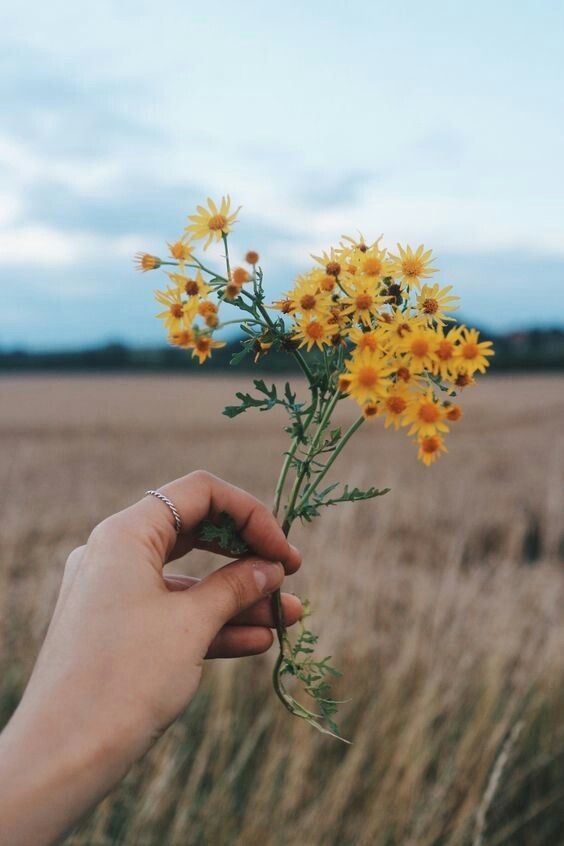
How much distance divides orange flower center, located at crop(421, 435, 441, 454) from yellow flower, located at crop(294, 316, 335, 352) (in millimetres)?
162

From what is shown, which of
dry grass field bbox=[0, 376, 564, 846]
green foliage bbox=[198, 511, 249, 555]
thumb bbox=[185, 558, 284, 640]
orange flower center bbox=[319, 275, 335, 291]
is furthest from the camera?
dry grass field bbox=[0, 376, 564, 846]

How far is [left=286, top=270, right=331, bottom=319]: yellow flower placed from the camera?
2.95ft

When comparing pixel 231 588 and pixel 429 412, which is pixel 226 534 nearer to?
pixel 231 588

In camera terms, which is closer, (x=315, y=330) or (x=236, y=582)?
(x=315, y=330)

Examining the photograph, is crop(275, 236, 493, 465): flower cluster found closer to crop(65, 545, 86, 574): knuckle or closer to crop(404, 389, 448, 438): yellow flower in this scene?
crop(404, 389, 448, 438): yellow flower

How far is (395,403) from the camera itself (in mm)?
860

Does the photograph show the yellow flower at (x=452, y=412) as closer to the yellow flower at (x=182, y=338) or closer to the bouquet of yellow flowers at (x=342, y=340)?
the bouquet of yellow flowers at (x=342, y=340)

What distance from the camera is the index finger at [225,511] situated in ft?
3.82

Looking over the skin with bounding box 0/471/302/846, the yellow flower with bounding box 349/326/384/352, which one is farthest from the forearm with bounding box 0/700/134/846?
the yellow flower with bounding box 349/326/384/352

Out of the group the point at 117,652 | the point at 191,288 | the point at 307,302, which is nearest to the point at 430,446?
the point at 307,302

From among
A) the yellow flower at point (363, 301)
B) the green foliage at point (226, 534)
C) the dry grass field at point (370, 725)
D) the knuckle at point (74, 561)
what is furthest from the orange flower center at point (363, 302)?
the dry grass field at point (370, 725)

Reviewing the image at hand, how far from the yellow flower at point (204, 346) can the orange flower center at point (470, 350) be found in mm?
279

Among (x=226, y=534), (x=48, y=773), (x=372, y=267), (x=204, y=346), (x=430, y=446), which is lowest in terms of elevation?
(x=48, y=773)

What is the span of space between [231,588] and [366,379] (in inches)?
18.6
